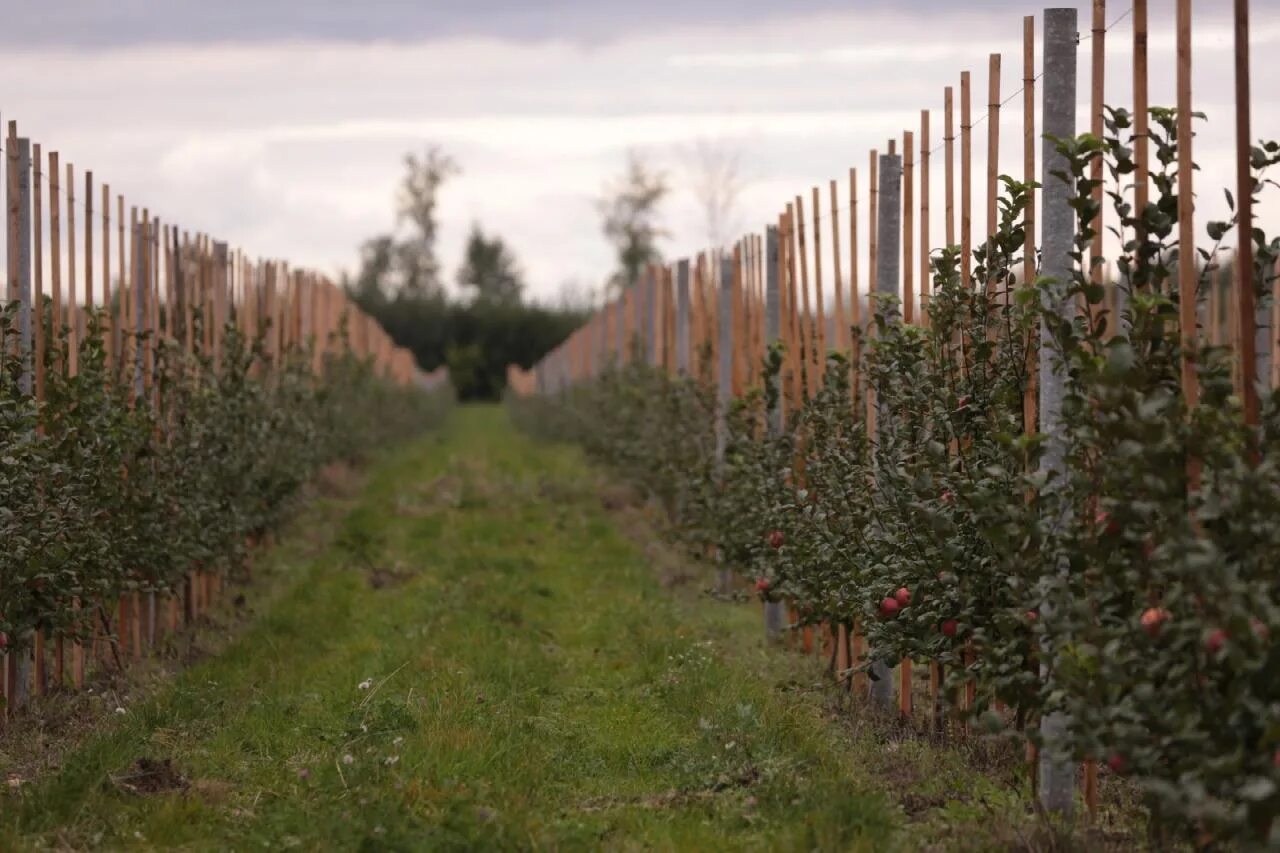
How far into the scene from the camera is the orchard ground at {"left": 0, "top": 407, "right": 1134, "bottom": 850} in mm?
4742

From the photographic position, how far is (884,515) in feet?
18.8

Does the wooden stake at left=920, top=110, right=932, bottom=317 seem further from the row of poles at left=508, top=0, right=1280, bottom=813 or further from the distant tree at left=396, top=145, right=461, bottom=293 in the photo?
the distant tree at left=396, top=145, right=461, bottom=293

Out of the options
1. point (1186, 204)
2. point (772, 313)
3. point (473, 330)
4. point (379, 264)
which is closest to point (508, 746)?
point (1186, 204)

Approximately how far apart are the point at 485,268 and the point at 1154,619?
71068 mm

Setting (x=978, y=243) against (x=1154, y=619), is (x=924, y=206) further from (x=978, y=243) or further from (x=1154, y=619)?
(x=1154, y=619)

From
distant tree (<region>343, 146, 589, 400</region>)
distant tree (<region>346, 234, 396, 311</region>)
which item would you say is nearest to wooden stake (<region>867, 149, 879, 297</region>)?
distant tree (<region>343, 146, 589, 400</region>)

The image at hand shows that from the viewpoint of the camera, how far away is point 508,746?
19.0 feet

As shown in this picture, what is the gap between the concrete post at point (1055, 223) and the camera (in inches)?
183

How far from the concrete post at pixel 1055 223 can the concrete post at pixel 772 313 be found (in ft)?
14.0

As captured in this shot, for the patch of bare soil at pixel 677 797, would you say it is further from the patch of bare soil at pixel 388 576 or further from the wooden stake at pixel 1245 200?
the patch of bare soil at pixel 388 576

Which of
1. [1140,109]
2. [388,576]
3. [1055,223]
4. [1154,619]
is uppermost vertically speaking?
[1140,109]

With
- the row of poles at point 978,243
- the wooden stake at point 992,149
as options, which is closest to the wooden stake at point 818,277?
the row of poles at point 978,243

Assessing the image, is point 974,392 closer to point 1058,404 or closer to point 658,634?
point 1058,404

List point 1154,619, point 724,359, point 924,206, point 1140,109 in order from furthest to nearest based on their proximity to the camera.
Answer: point 724,359, point 924,206, point 1140,109, point 1154,619
